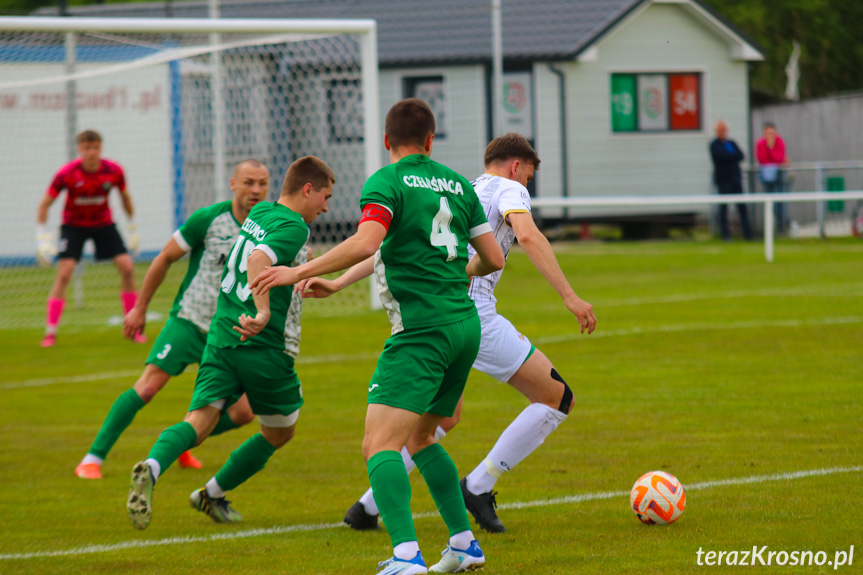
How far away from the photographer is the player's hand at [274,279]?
14.3 ft

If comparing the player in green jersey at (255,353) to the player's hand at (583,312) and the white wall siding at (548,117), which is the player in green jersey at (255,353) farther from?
the white wall siding at (548,117)

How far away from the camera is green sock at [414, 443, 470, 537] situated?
16.0 ft

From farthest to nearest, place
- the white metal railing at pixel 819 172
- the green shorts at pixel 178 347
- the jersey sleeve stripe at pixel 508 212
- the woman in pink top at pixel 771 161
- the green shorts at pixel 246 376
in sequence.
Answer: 1. the woman in pink top at pixel 771 161
2. the white metal railing at pixel 819 172
3. the green shorts at pixel 178 347
4. the green shorts at pixel 246 376
5. the jersey sleeve stripe at pixel 508 212

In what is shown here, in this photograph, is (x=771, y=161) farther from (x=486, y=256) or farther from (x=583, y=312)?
(x=486, y=256)

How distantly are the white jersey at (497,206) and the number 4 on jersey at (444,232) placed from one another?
23.7 inches

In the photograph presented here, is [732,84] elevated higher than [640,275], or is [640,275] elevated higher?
[732,84]

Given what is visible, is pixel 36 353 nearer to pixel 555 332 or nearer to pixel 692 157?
pixel 555 332

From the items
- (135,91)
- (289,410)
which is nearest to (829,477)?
(289,410)

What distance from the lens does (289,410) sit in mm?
5754

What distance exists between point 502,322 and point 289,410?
3.89 ft

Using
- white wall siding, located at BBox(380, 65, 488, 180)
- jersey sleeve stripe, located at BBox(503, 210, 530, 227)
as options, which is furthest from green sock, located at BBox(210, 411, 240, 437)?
white wall siding, located at BBox(380, 65, 488, 180)

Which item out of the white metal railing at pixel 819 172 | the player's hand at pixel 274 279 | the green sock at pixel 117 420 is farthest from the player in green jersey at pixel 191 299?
the white metal railing at pixel 819 172

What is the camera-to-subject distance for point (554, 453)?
727cm

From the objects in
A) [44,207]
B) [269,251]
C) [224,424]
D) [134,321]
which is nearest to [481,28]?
[44,207]
